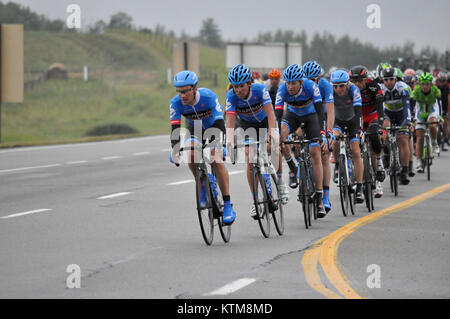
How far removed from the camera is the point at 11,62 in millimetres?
30328

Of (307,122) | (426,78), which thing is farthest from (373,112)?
(426,78)

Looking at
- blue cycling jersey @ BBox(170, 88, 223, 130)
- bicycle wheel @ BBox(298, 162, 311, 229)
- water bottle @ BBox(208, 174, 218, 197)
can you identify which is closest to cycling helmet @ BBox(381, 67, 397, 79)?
bicycle wheel @ BBox(298, 162, 311, 229)

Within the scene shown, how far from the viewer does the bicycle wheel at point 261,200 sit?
33.6 ft

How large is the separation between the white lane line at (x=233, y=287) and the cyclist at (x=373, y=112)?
6.59m

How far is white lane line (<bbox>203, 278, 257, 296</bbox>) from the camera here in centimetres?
715

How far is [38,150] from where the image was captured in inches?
1061

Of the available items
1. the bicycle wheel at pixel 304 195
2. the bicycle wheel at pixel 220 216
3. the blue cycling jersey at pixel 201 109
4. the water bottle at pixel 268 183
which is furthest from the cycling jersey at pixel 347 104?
the bicycle wheel at pixel 220 216

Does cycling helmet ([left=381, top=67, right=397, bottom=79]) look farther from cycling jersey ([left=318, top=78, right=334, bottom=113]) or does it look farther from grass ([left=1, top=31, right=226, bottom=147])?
grass ([left=1, top=31, right=226, bottom=147])

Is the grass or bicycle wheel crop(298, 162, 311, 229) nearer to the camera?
bicycle wheel crop(298, 162, 311, 229)

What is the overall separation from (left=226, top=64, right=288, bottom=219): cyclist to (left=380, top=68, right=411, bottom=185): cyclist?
15.2 ft

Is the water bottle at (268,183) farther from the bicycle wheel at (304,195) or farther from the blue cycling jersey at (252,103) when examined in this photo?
the blue cycling jersey at (252,103)

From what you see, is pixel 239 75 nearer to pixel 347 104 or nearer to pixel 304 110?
pixel 304 110

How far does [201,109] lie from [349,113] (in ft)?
12.6
